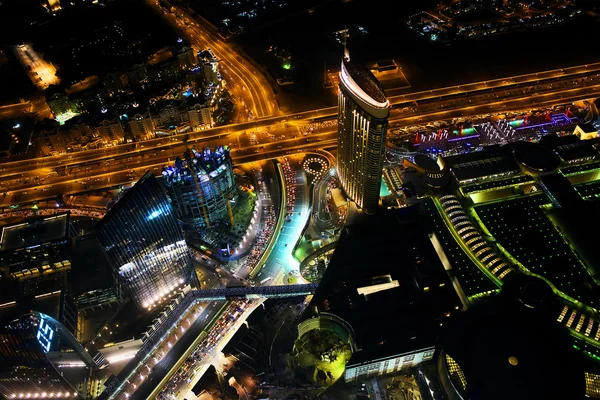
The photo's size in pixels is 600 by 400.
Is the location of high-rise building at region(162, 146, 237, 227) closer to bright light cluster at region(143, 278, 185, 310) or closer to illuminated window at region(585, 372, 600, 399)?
bright light cluster at region(143, 278, 185, 310)

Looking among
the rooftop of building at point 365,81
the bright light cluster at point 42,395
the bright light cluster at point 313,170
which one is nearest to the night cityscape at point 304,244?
the bright light cluster at point 42,395

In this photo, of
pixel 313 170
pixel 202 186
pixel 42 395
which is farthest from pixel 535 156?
pixel 42 395

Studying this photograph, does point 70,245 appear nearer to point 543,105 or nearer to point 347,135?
point 347,135

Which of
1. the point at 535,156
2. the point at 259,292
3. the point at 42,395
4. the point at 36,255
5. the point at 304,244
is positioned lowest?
the point at 42,395

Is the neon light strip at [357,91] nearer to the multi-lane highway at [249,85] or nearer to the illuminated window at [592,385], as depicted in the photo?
the multi-lane highway at [249,85]

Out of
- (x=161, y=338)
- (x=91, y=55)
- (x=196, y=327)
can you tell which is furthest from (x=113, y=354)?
(x=91, y=55)

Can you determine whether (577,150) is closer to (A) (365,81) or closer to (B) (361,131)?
(B) (361,131)
